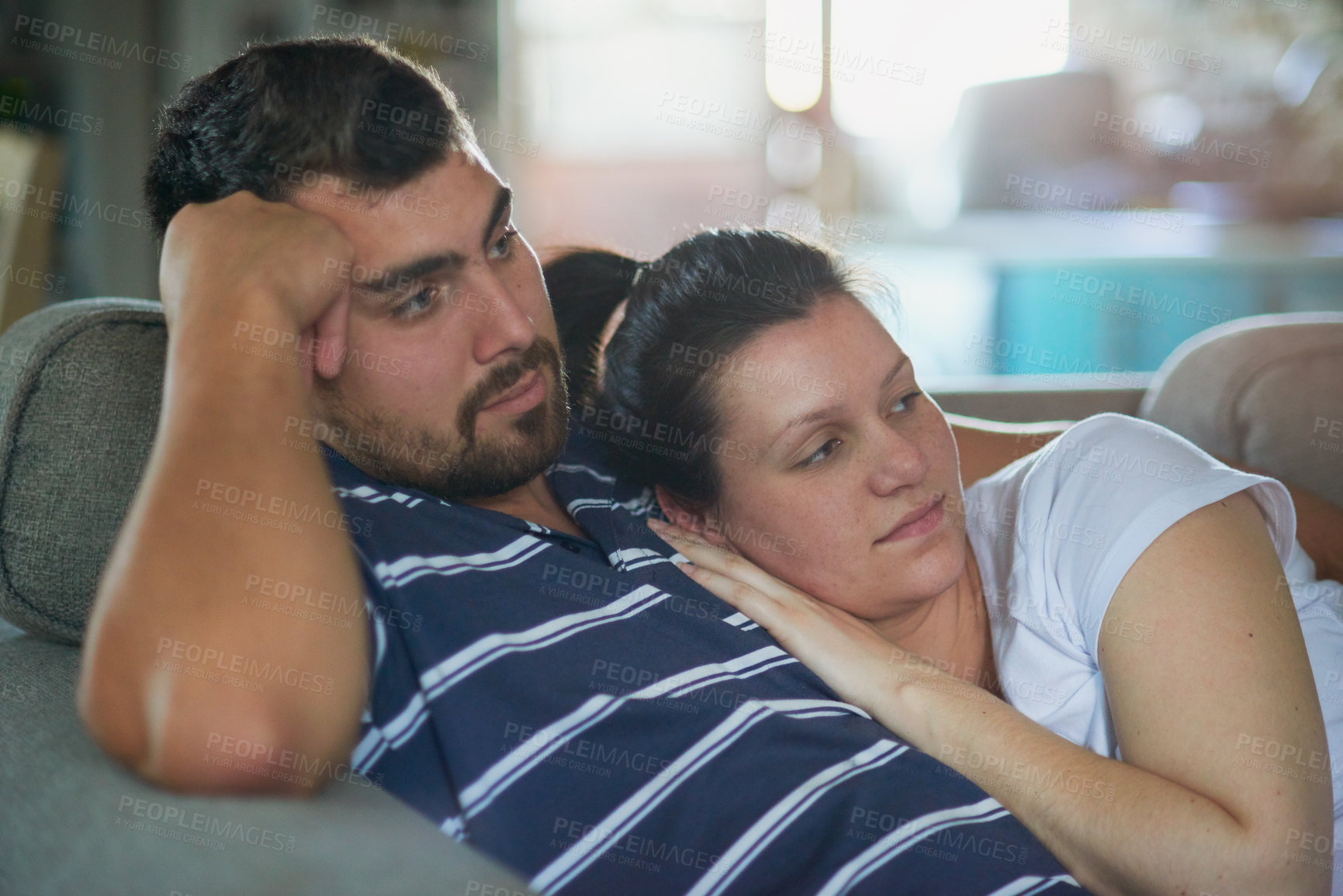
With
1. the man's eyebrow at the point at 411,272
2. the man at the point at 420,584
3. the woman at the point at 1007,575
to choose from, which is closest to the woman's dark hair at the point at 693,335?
the woman at the point at 1007,575

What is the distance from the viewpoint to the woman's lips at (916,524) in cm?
108

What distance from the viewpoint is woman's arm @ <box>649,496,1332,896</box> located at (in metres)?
0.83

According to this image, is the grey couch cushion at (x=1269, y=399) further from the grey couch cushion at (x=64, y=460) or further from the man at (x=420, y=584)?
the grey couch cushion at (x=64, y=460)

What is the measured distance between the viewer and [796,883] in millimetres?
842

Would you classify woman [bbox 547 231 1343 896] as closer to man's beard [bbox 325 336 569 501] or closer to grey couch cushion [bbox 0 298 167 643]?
man's beard [bbox 325 336 569 501]

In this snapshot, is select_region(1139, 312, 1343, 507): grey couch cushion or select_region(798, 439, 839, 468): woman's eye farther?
select_region(1139, 312, 1343, 507): grey couch cushion

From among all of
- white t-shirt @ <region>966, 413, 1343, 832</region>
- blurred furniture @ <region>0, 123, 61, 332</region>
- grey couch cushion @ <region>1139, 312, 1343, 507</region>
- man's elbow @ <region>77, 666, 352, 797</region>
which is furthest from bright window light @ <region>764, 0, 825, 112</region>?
man's elbow @ <region>77, 666, 352, 797</region>

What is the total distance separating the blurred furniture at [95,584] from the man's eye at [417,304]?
0.80 feet

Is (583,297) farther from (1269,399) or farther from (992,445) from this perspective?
(1269,399)

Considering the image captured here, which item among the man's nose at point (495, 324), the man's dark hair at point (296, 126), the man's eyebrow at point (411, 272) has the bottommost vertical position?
the man's nose at point (495, 324)

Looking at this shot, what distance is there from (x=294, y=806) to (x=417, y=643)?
19 centimetres

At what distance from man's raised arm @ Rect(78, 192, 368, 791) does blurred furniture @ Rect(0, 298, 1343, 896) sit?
0.04 metres

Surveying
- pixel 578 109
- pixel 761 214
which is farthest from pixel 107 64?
pixel 761 214

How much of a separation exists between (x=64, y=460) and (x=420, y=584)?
0.36m
